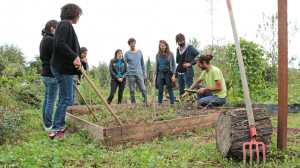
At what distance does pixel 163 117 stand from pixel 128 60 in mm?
2770

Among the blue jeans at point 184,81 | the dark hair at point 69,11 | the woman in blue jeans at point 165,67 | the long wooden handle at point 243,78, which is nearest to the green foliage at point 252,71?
the blue jeans at point 184,81

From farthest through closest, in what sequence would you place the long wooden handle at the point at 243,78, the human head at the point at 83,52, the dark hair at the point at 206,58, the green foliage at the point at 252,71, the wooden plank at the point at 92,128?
the green foliage at the point at 252,71 < the human head at the point at 83,52 < the dark hair at the point at 206,58 < the wooden plank at the point at 92,128 < the long wooden handle at the point at 243,78

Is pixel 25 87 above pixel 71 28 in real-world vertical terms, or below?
below

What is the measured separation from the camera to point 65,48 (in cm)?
309

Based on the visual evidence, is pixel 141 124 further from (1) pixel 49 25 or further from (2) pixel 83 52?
(2) pixel 83 52

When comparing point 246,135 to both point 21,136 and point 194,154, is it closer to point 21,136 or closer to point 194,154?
point 194,154

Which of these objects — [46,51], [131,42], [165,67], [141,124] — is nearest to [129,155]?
[141,124]

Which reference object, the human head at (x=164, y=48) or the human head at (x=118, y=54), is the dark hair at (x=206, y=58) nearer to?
the human head at (x=164, y=48)

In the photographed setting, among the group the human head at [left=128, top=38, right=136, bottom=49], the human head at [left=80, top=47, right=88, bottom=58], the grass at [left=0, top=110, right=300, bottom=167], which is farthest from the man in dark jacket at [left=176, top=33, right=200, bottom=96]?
the grass at [left=0, top=110, right=300, bottom=167]

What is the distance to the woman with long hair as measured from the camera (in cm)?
605

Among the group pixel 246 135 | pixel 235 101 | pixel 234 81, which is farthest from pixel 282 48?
pixel 234 81

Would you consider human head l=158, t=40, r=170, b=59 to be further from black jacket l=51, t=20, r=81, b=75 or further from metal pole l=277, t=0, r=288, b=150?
metal pole l=277, t=0, r=288, b=150

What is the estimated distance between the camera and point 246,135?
2260 millimetres

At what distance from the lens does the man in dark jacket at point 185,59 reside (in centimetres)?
550
